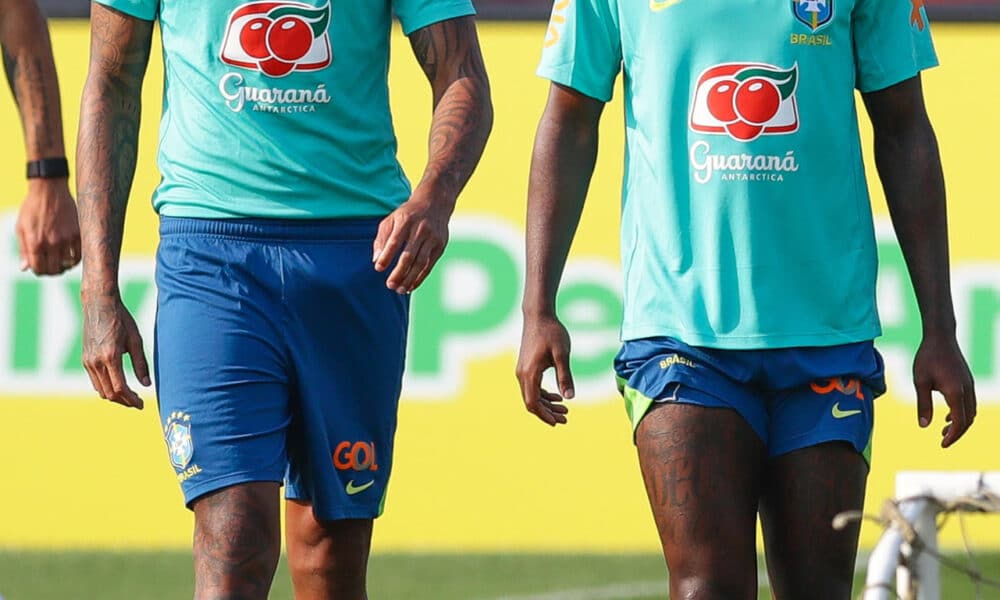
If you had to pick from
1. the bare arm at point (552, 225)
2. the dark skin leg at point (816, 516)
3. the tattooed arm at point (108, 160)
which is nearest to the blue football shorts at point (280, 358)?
the tattooed arm at point (108, 160)

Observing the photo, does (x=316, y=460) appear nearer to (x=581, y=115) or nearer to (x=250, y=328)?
(x=250, y=328)

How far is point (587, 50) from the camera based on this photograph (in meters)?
4.25

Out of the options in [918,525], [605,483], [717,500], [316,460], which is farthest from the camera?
[605,483]

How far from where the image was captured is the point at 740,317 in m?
4.05

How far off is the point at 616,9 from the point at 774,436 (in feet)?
3.31

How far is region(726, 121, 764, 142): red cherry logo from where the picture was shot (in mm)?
4051

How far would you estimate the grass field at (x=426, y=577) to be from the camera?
7.54 meters

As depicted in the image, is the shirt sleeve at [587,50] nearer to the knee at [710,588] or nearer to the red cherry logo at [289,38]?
the red cherry logo at [289,38]

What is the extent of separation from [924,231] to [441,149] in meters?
1.12

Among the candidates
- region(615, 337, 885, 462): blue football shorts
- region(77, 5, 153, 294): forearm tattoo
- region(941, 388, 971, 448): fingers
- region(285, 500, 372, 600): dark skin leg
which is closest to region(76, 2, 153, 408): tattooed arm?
region(77, 5, 153, 294): forearm tattoo

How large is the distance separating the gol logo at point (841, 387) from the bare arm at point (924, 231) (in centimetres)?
14

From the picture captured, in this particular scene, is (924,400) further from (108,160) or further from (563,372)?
(108,160)

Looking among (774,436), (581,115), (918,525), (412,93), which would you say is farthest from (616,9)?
(412,93)

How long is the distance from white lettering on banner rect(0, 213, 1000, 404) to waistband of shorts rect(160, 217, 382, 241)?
3883 mm
